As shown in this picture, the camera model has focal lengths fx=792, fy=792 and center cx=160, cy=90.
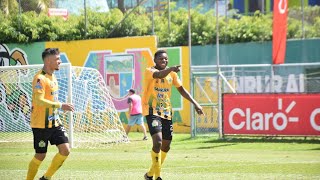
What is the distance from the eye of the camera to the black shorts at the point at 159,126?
13.6 metres

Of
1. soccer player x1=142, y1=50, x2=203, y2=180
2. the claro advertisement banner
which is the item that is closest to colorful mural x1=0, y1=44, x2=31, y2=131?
the claro advertisement banner

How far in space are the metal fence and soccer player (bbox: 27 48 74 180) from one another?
1510cm

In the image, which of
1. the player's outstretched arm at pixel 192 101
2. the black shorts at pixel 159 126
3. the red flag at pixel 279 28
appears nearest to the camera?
the black shorts at pixel 159 126

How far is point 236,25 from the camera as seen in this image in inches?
1340

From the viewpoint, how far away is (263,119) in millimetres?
24953

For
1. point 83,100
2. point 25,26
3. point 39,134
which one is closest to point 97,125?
point 83,100

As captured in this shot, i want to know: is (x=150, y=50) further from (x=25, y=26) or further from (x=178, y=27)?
(x=25, y=26)

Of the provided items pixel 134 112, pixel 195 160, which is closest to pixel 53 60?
pixel 195 160

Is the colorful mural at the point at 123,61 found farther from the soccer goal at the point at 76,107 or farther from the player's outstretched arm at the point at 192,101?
the player's outstretched arm at the point at 192,101

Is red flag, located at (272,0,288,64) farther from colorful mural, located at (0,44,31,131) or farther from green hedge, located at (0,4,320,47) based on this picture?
colorful mural, located at (0,44,31,131)

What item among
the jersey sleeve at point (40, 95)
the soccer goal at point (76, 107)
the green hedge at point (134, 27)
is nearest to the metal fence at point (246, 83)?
the green hedge at point (134, 27)

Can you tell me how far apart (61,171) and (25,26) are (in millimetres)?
19014

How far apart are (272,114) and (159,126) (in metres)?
11.7

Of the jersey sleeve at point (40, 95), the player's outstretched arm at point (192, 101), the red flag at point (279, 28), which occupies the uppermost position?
the red flag at point (279, 28)
